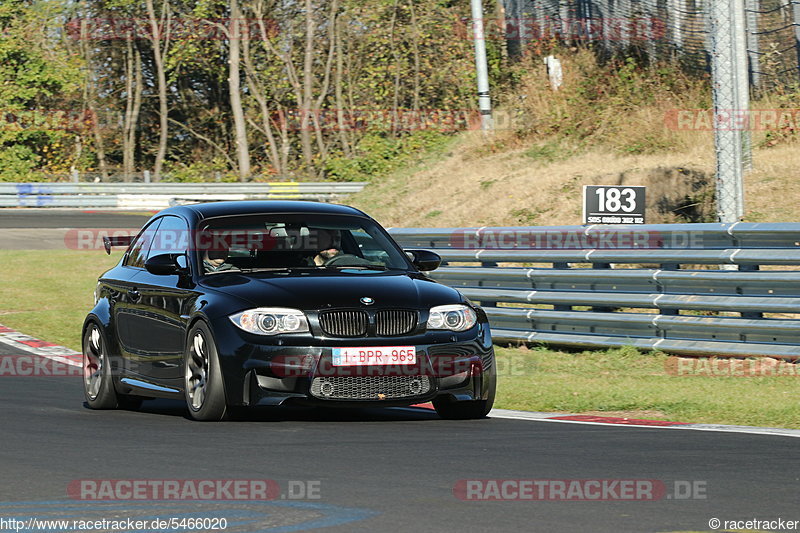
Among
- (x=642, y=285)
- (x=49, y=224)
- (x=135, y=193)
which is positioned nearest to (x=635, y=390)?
(x=642, y=285)

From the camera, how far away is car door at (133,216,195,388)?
369 inches

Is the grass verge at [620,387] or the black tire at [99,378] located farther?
the black tire at [99,378]

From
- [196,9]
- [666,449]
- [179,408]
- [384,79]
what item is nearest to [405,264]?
[179,408]

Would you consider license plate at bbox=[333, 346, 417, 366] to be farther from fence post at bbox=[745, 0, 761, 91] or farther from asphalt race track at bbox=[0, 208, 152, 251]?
asphalt race track at bbox=[0, 208, 152, 251]

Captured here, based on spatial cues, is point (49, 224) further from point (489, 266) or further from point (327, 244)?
point (327, 244)

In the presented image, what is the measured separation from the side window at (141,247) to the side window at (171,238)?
0.32 feet

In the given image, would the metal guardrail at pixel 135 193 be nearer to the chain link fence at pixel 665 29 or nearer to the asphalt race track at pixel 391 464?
the chain link fence at pixel 665 29

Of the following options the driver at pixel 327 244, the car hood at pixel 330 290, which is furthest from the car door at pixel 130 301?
the driver at pixel 327 244

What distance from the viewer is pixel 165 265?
9.50 m

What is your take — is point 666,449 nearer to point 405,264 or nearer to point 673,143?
point 405,264

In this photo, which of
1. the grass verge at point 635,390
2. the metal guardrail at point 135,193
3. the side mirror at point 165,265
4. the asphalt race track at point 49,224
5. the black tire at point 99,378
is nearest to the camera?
the side mirror at point 165,265

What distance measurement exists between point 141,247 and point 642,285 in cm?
481

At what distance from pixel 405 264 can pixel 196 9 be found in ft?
130

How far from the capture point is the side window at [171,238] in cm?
993
